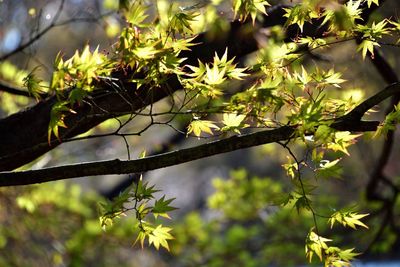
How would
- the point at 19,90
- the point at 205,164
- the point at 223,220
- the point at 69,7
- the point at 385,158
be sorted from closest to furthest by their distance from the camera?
1. the point at 19,90
2. the point at 385,158
3. the point at 69,7
4. the point at 223,220
5. the point at 205,164

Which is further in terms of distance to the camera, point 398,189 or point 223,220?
point 223,220

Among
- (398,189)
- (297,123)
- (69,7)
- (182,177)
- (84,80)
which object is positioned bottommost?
(182,177)

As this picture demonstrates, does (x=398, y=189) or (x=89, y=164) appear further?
(x=398, y=189)

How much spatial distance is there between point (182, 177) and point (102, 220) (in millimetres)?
12710

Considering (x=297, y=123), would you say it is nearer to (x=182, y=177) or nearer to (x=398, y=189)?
(x=398, y=189)

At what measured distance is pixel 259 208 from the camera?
15.7 ft

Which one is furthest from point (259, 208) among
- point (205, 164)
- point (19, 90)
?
point (205, 164)

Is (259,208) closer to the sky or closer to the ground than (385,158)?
closer to the ground

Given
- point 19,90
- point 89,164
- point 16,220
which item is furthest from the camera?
point 16,220

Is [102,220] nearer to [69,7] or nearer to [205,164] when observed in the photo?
[69,7]

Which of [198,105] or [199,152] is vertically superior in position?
[198,105]

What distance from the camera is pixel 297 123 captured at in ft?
5.74

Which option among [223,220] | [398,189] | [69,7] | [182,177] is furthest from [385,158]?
[182,177]

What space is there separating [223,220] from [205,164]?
27.3 feet
